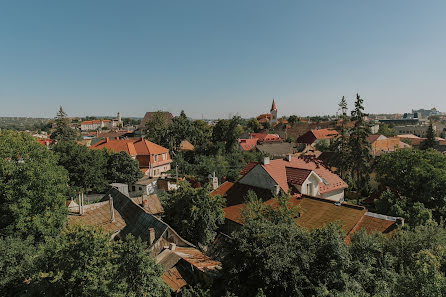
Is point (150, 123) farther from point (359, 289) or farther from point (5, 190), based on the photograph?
point (359, 289)

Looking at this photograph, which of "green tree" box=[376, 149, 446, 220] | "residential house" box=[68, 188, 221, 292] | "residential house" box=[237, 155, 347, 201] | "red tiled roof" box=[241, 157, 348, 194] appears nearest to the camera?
"residential house" box=[68, 188, 221, 292]

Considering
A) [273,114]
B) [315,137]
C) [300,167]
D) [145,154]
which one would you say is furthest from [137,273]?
[273,114]

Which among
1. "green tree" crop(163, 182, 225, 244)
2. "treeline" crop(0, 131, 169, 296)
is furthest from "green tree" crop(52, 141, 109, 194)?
"green tree" crop(163, 182, 225, 244)

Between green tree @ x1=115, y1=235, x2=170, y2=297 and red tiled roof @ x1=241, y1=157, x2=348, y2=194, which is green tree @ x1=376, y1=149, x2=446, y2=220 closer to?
red tiled roof @ x1=241, y1=157, x2=348, y2=194

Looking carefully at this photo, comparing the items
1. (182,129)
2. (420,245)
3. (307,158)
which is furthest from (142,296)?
(182,129)

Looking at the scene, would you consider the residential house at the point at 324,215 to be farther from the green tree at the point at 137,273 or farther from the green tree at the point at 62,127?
the green tree at the point at 62,127

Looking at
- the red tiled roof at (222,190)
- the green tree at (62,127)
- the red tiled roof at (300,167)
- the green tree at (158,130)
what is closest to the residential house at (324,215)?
the red tiled roof at (222,190)
